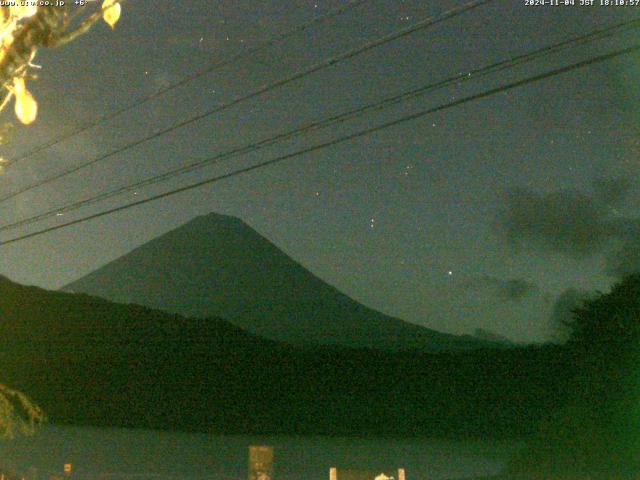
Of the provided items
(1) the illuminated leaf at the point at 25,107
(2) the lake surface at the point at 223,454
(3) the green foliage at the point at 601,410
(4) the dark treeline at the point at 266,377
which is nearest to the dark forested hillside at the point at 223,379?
(4) the dark treeline at the point at 266,377

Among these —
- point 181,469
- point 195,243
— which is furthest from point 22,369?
point 195,243

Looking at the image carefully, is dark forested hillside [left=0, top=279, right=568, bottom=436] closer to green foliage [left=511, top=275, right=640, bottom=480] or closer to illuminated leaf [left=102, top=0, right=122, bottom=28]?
green foliage [left=511, top=275, right=640, bottom=480]

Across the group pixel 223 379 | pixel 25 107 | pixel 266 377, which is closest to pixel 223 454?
pixel 266 377

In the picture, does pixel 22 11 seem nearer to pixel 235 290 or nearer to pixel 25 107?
pixel 25 107

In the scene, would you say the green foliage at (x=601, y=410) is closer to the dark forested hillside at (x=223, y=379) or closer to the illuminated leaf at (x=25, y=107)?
the dark forested hillside at (x=223, y=379)

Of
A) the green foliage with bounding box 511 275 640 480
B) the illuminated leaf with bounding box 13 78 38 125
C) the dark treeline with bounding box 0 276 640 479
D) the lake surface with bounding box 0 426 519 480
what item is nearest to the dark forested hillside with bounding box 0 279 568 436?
the dark treeline with bounding box 0 276 640 479

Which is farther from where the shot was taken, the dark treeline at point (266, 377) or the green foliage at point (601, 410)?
the dark treeline at point (266, 377)
